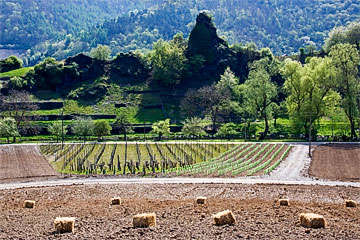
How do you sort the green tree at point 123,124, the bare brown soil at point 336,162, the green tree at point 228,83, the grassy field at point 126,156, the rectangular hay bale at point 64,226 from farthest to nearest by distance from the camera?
the green tree at point 228,83 < the green tree at point 123,124 < the grassy field at point 126,156 < the bare brown soil at point 336,162 < the rectangular hay bale at point 64,226

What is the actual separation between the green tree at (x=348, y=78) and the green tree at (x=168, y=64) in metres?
56.0

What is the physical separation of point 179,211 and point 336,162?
37.7m

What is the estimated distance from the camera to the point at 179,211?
28.2 m

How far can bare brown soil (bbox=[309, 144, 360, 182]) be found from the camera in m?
51.0

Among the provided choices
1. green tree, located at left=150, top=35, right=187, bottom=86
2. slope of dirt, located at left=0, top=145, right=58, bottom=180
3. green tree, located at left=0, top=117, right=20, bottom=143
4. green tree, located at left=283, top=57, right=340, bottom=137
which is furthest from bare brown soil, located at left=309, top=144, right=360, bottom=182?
green tree, located at left=150, top=35, right=187, bottom=86

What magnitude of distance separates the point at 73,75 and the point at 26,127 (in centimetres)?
3343

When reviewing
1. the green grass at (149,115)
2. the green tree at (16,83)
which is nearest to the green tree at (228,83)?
the green grass at (149,115)

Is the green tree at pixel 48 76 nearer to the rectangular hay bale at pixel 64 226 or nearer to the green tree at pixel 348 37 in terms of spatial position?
the green tree at pixel 348 37

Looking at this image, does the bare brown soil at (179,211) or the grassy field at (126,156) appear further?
the grassy field at (126,156)

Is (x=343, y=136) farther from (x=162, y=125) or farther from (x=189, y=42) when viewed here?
(x=189, y=42)

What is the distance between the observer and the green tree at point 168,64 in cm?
13300

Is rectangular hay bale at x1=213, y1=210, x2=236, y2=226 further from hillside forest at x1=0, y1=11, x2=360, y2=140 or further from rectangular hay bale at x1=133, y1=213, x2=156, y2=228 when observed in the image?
hillside forest at x1=0, y1=11, x2=360, y2=140

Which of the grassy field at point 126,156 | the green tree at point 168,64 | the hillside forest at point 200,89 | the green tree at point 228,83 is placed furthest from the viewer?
the green tree at point 168,64

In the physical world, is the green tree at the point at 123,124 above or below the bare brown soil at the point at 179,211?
above
